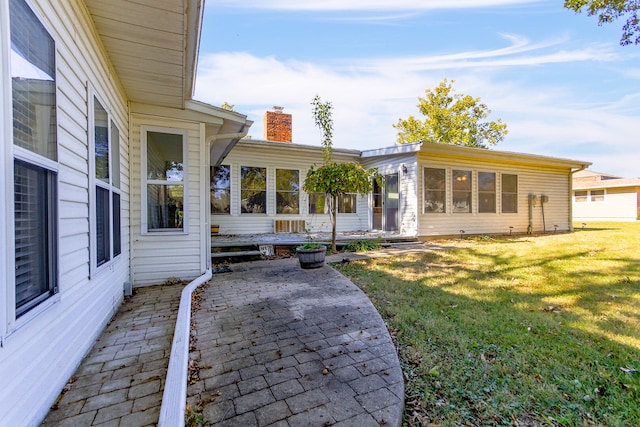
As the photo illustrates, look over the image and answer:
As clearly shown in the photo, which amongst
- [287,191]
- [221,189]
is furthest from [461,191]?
[221,189]

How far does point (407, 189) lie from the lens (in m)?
9.69

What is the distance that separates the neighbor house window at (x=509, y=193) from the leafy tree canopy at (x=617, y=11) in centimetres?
473

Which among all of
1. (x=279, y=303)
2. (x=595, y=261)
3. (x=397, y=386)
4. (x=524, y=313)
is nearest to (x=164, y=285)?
(x=279, y=303)

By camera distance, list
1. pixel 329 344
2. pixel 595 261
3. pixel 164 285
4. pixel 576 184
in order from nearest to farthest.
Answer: pixel 329 344, pixel 164 285, pixel 595 261, pixel 576 184

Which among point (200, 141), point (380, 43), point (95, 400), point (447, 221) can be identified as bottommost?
point (95, 400)

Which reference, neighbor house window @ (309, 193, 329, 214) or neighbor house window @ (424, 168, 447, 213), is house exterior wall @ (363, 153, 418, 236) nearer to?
neighbor house window @ (424, 168, 447, 213)

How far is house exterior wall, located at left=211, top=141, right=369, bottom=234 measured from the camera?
9.34 meters

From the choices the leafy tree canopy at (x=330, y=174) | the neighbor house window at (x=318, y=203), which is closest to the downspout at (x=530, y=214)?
the neighbor house window at (x=318, y=203)

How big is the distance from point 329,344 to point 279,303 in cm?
127

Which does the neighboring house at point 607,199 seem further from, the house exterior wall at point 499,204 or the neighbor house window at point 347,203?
the neighbor house window at point 347,203

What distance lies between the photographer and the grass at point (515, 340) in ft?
6.34

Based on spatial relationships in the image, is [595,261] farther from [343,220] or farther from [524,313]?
[343,220]

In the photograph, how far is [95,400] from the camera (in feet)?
6.38

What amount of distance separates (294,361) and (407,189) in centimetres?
816
